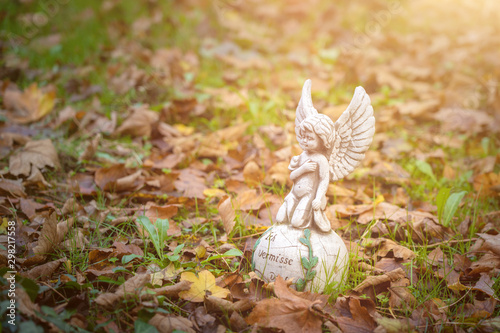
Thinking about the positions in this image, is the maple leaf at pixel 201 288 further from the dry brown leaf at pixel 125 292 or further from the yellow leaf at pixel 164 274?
the dry brown leaf at pixel 125 292

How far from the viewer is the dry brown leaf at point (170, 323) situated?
177 cm

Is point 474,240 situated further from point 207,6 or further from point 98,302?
point 207,6

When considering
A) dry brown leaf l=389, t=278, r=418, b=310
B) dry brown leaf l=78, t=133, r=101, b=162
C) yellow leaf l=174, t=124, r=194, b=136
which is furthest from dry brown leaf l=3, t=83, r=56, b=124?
dry brown leaf l=389, t=278, r=418, b=310

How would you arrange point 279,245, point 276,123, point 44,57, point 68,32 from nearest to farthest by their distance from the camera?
1. point 279,245
2. point 276,123
3. point 44,57
4. point 68,32

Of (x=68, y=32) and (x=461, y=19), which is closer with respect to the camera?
(x=68, y=32)

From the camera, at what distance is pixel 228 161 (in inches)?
134

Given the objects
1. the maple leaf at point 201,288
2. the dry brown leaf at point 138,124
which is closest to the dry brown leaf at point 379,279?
the maple leaf at point 201,288

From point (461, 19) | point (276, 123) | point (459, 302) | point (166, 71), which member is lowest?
point (459, 302)

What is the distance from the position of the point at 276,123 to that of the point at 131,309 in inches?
99.9

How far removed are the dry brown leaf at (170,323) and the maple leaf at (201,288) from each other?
0.51ft

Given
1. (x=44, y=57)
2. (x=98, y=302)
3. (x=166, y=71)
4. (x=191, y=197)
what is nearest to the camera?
Result: (x=98, y=302)

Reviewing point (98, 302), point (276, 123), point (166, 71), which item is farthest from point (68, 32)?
point (98, 302)

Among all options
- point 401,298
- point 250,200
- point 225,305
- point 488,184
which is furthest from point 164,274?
point 488,184

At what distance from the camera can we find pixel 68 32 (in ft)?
19.2
